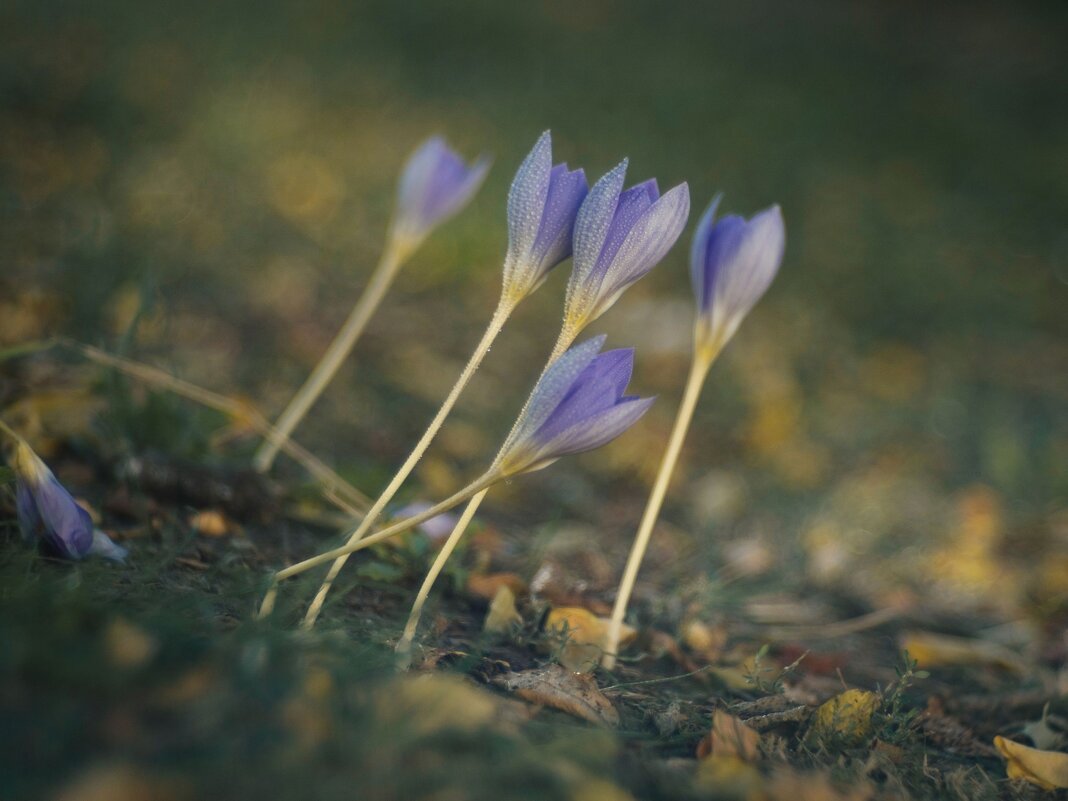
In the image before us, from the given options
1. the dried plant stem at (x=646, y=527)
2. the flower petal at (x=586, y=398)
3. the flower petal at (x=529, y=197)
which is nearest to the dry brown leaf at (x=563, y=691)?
the dried plant stem at (x=646, y=527)

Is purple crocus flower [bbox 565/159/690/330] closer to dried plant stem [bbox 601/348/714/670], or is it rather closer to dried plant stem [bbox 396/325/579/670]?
dried plant stem [bbox 396/325/579/670]

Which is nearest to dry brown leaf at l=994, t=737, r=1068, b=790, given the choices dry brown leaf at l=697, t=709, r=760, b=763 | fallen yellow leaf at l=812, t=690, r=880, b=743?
fallen yellow leaf at l=812, t=690, r=880, b=743

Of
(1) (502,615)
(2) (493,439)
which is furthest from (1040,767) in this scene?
(2) (493,439)

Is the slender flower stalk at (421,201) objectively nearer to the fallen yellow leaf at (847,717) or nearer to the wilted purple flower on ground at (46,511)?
the wilted purple flower on ground at (46,511)

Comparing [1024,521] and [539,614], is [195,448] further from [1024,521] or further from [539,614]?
[1024,521]

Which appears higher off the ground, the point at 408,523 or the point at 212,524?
the point at 408,523

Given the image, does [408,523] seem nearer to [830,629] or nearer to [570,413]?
[570,413]
